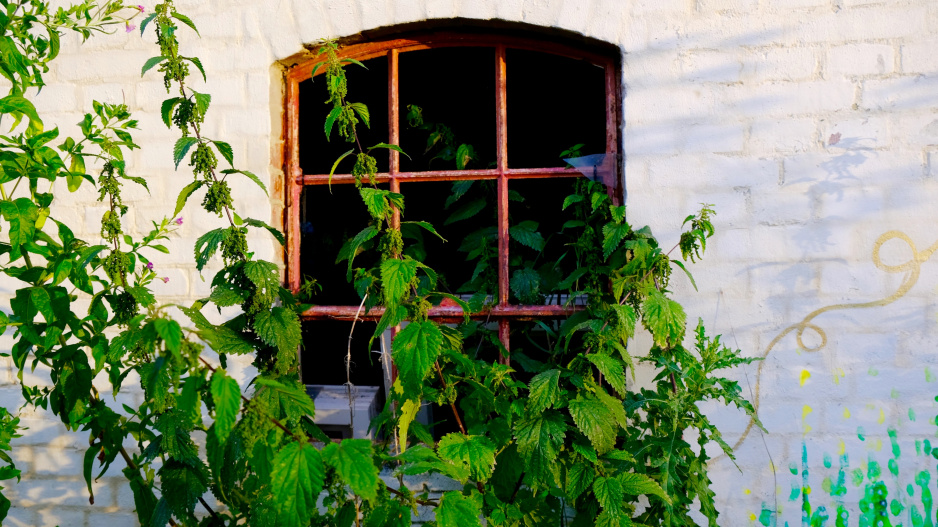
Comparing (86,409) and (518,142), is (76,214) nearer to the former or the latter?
(86,409)

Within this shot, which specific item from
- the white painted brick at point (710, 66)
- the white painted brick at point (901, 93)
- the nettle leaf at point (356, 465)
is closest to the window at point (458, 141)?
the white painted brick at point (710, 66)

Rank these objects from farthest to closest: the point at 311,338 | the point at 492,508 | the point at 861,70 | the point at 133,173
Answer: the point at 311,338, the point at 133,173, the point at 861,70, the point at 492,508

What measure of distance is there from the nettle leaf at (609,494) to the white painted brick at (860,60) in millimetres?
1391

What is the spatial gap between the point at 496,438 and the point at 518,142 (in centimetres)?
152

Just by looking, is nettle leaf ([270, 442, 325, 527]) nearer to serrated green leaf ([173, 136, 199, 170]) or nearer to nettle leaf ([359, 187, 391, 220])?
nettle leaf ([359, 187, 391, 220])

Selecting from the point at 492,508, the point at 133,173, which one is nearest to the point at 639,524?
the point at 492,508

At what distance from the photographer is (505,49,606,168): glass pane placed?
278 cm

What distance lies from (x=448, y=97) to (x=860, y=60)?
1.50 meters

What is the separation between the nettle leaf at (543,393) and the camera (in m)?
1.69

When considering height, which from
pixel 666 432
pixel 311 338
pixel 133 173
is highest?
pixel 133 173

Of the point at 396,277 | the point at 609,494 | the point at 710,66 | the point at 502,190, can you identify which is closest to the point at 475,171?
the point at 502,190

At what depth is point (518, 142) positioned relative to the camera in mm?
2916

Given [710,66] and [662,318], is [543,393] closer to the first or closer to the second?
[662,318]

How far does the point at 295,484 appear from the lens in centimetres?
124
